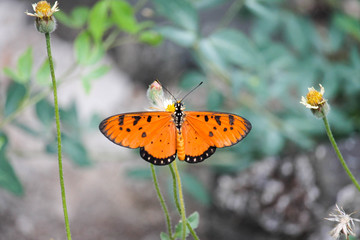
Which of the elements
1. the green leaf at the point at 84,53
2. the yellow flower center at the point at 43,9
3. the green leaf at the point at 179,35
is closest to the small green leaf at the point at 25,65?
the green leaf at the point at 84,53

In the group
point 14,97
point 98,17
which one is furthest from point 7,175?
point 98,17

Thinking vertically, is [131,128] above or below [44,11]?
below

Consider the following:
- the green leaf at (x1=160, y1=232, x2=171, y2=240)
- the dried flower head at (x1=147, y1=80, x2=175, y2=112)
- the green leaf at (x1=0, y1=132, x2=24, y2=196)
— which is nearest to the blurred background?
the green leaf at (x1=0, y1=132, x2=24, y2=196)

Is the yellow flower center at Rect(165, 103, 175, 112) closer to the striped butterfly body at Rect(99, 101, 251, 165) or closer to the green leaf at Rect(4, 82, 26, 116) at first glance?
the striped butterfly body at Rect(99, 101, 251, 165)

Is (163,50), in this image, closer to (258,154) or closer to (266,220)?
(258,154)

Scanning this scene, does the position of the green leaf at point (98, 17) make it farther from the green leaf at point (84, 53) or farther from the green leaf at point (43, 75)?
the green leaf at point (43, 75)

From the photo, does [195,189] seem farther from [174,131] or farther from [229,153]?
[174,131]

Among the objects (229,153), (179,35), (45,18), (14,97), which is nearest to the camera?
(45,18)
